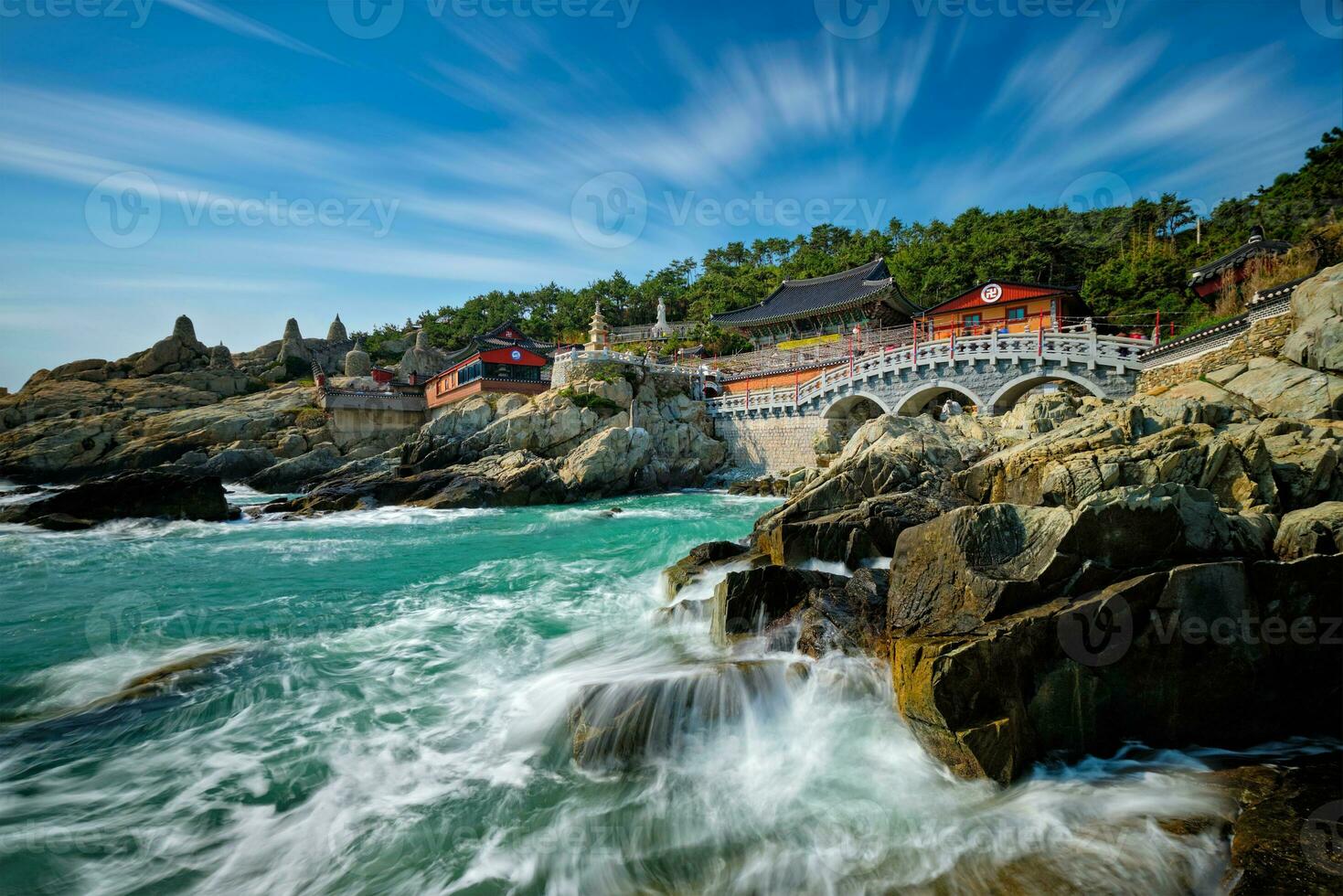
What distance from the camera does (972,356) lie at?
80.7ft

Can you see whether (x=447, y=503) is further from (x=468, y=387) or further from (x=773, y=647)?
(x=773, y=647)

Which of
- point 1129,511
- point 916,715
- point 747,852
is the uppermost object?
point 1129,511

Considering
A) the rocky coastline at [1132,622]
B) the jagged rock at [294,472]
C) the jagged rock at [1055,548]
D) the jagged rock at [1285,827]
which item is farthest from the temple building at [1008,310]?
the jagged rock at [294,472]

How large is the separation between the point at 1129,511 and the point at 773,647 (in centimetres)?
481

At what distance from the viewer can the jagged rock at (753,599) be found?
848 cm

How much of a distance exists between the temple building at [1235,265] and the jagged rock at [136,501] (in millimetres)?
48430

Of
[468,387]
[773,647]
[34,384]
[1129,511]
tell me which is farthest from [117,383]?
[1129,511]

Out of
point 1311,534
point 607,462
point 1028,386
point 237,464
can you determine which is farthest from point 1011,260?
point 237,464

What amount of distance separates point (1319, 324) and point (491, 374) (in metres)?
36.9

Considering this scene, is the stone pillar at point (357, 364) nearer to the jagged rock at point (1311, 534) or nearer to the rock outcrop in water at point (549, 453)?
the rock outcrop in water at point (549, 453)

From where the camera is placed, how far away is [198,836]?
5.15 metres

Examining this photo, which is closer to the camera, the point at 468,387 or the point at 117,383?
the point at 468,387

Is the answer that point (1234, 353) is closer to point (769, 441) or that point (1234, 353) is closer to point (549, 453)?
point (769, 441)

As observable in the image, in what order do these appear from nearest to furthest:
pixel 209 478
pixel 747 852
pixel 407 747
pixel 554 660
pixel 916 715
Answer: pixel 747 852 < pixel 916 715 < pixel 407 747 < pixel 554 660 < pixel 209 478
